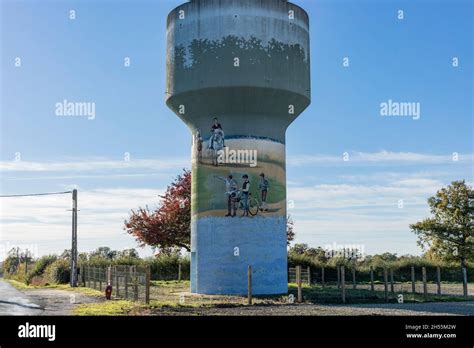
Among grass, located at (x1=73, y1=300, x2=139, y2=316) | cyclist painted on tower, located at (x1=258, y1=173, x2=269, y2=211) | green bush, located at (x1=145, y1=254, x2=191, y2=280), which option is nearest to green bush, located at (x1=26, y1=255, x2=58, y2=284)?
green bush, located at (x1=145, y1=254, x2=191, y2=280)

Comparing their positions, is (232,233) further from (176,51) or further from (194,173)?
(176,51)

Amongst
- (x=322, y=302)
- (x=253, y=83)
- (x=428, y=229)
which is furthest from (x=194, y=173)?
(x=428, y=229)

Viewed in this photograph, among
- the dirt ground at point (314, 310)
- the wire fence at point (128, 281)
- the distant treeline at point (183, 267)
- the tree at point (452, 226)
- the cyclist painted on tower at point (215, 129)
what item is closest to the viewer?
the dirt ground at point (314, 310)

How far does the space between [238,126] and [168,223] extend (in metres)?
20.1

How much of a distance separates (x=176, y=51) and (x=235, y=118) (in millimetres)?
4787

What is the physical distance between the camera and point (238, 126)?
29.2 m

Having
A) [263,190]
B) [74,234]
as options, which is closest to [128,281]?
[263,190]

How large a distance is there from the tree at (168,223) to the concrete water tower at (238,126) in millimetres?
17186

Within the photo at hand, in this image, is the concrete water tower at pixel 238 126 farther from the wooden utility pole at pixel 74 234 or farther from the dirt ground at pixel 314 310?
the wooden utility pole at pixel 74 234

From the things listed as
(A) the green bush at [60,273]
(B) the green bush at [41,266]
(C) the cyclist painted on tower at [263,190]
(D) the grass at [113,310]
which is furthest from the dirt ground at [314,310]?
(B) the green bush at [41,266]

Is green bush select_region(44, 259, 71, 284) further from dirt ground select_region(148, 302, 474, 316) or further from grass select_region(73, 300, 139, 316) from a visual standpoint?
dirt ground select_region(148, 302, 474, 316)

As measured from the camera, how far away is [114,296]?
28266 mm

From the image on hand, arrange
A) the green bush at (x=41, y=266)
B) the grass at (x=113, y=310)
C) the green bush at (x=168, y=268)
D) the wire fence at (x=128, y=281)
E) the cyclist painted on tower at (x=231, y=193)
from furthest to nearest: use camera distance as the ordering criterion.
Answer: the green bush at (x=41, y=266) → the green bush at (x=168, y=268) → the cyclist painted on tower at (x=231, y=193) → the wire fence at (x=128, y=281) → the grass at (x=113, y=310)

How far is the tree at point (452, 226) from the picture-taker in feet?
117
